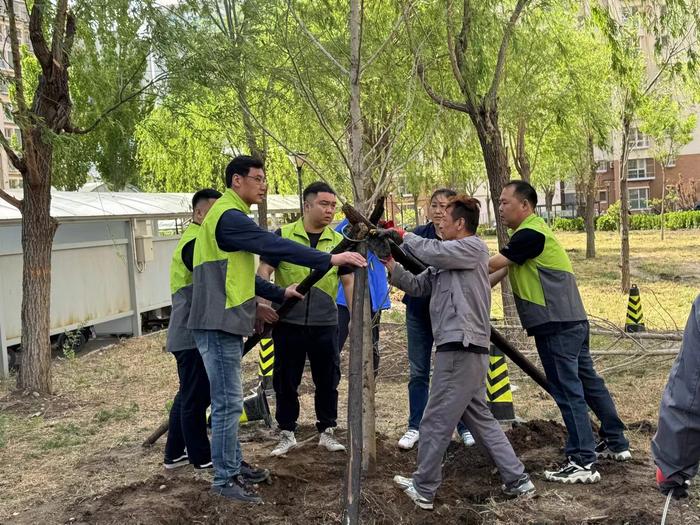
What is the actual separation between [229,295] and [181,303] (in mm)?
821

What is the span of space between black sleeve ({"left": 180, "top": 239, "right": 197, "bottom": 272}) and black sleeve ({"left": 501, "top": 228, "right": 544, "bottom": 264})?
6.80 feet

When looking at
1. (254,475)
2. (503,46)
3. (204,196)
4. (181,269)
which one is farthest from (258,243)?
(503,46)

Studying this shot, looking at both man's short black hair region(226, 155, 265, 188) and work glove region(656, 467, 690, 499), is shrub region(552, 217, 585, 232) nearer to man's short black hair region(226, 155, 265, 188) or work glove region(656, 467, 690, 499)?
man's short black hair region(226, 155, 265, 188)

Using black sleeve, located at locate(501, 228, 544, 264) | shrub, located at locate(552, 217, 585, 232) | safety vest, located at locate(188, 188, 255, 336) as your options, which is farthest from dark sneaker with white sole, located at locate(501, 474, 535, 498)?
shrub, located at locate(552, 217, 585, 232)

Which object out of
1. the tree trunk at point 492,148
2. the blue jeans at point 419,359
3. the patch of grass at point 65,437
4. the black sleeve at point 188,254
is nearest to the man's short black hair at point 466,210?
the blue jeans at point 419,359

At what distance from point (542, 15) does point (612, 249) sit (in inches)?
824

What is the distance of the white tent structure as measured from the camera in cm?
1041

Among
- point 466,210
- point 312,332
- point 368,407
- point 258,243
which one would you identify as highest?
point 466,210

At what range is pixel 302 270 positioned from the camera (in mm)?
5531

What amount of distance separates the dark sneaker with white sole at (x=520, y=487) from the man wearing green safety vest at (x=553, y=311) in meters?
0.36

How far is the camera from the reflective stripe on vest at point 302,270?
5469 mm

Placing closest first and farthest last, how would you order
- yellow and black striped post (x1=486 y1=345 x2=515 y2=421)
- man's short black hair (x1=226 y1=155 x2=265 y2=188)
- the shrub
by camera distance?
man's short black hair (x1=226 y1=155 x2=265 y2=188) < yellow and black striped post (x1=486 y1=345 x2=515 y2=421) < the shrub

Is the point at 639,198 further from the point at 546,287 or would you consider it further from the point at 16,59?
the point at 546,287

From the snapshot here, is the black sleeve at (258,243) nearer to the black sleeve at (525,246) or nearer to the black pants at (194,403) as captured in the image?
the black pants at (194,403)
